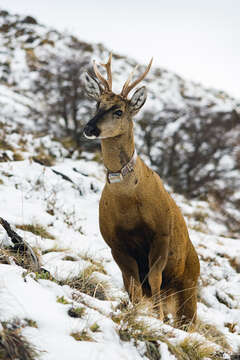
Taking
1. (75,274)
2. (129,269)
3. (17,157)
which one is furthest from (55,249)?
(17,157)

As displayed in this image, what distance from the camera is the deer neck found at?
2764 millimetres

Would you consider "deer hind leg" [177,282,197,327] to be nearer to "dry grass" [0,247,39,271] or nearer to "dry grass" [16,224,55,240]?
"dry grass" [0,247,39,271]

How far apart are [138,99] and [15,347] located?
7.47 ft

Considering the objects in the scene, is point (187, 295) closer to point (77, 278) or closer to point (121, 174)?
point (77, 278)

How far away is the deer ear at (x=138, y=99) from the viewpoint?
2.91 m

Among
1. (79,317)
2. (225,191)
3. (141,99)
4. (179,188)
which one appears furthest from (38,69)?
(79,317)

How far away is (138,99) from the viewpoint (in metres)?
2.94

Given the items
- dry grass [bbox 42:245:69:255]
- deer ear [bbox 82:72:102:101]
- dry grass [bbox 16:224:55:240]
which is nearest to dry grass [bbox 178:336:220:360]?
dry grass [bbox 42:245:69:255]

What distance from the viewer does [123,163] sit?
9.06 ft

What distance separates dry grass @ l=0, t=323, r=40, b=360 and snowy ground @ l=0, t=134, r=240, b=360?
0.18 feet

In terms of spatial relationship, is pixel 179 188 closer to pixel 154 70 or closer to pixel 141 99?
pixel 141 99

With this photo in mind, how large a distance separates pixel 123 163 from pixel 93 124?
441mm

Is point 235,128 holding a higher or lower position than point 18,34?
lower

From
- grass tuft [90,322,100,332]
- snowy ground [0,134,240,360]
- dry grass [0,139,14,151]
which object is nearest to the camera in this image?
Result: snowy ground [0,134,240,360]
